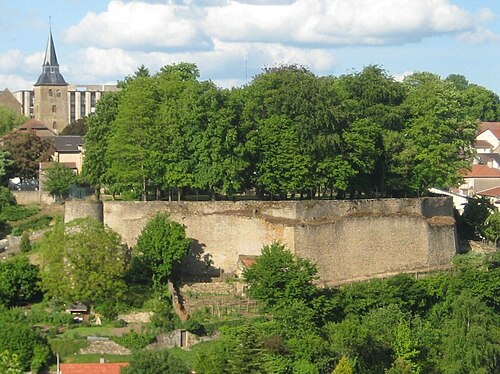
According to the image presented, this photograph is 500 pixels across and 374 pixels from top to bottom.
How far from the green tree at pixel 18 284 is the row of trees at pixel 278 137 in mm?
6615

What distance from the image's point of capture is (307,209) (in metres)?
46.9

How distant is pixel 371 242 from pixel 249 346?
11104 mm

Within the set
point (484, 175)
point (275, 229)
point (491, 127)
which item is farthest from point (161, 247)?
point (491, 127)

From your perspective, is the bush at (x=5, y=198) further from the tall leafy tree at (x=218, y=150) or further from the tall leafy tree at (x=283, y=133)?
the tall leafy tree at (x=283, y=133)

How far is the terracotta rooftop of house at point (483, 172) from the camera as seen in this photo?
74.4 meters

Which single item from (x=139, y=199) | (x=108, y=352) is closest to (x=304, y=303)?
(x=108, y=352)

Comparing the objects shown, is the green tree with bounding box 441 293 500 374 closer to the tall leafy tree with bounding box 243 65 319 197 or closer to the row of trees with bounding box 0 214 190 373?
the tall leafy tree with bounding box 243 65 319 197

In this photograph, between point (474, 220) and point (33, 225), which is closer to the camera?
point (33, 225)

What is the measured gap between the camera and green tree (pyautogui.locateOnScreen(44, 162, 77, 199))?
192 ft

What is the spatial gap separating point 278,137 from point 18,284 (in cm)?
1193

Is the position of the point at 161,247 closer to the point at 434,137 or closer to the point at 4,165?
the point at 434,137

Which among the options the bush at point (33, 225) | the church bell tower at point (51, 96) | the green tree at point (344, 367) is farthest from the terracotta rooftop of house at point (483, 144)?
the green tree at point (344, 367)

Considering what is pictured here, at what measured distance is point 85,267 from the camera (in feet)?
143

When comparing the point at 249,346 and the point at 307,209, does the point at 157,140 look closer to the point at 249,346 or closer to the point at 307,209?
the point at 307,209
